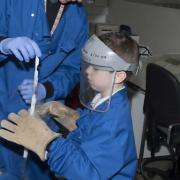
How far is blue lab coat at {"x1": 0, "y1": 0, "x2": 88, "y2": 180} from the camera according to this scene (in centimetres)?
146

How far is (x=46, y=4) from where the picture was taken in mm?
1490

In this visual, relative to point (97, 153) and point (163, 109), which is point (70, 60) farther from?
point (163, 109)

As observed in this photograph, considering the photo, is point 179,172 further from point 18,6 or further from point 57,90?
point 18,6

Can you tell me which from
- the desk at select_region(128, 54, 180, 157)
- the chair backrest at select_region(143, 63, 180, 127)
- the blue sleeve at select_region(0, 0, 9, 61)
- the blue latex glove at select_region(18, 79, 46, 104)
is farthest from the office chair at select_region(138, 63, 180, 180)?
the blue sleeve at select_region(0, 0, 9, 61)

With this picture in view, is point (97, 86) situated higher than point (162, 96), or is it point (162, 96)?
point (97, 86)

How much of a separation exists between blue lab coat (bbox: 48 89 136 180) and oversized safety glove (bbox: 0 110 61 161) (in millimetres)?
30

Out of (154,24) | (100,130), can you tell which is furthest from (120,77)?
(154,24)

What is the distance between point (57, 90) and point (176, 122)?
0.96 metres

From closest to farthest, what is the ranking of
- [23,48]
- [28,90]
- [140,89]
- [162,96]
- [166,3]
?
[23,48] → [28,90] → [162,96] → [140,89] → [166,3]

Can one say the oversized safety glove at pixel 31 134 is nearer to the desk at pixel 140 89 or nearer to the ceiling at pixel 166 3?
the desk at pixel 140 89

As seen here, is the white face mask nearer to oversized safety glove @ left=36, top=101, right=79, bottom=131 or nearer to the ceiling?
oversized safety glove @ left=36, top=101, right=79, bottom=131

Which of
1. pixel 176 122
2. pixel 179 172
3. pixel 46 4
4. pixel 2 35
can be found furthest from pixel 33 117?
pixel 179 172

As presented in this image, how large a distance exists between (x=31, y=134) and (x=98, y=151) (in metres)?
0.23

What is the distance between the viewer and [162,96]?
2.27 m
